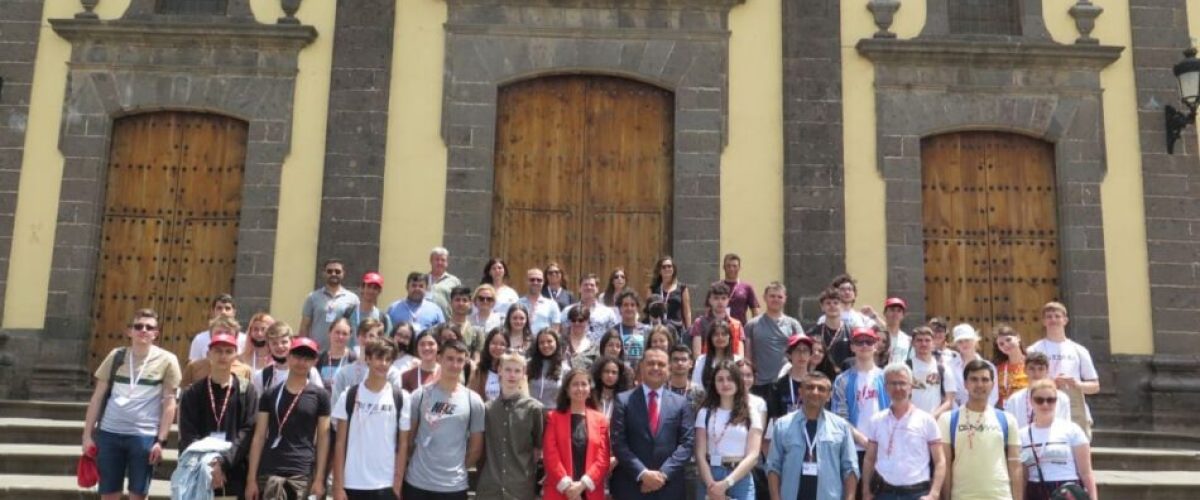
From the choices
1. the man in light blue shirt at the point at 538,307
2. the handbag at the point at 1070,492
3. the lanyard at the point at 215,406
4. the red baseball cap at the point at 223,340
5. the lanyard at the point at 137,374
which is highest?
the man in light blue shirt at the point at 538,307

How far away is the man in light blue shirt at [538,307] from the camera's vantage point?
8.80m

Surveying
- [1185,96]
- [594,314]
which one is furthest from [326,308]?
[1185,96]

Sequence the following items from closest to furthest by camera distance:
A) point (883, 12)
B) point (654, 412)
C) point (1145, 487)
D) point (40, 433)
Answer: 1. point (654, 412)
2. point (1145, 487)
3. point (40, 433)
4. point (883, 12)

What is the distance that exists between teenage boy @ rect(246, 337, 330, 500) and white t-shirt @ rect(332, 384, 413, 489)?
0.52 feet

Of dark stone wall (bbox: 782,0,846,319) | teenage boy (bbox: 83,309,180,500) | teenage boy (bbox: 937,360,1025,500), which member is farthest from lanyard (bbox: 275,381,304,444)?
dark stone wall (bbox: 782,0,846,319)

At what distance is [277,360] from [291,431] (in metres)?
0.87

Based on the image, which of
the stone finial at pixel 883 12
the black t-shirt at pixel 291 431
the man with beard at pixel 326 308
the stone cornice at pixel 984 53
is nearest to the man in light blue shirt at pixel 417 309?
the man with beard at pixel 326 308

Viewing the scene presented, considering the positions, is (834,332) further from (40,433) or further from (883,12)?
(40,433)

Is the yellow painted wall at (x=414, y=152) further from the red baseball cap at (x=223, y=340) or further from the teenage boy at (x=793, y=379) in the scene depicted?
the teenage boy at (x=793, y=379)

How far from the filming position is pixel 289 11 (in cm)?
1201

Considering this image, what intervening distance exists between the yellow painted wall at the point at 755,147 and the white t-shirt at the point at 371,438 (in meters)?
6.00

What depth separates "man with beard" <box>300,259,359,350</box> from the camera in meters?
8.91

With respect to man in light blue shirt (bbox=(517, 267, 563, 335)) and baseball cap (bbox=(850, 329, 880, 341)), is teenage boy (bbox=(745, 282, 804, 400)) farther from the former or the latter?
man in light blue shirt (bbox=(517, 267, 563, 335))

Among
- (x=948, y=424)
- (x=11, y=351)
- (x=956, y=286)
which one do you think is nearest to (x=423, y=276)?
(x=948, y=424)
